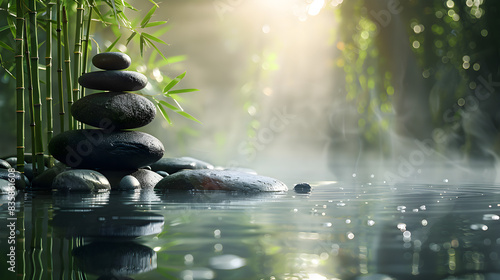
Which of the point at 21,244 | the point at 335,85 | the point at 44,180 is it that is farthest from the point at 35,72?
the point at 335,85

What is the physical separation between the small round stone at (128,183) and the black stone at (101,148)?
216 mm

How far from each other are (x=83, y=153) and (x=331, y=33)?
502cm

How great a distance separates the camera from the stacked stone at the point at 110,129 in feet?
12.5

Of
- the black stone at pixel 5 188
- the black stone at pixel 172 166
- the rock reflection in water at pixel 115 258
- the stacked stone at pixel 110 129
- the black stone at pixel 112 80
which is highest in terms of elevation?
the black stone at pixel 112 80

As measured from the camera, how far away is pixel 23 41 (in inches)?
146

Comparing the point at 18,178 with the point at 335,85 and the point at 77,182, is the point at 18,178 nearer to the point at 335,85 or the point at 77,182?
the point at 77,182

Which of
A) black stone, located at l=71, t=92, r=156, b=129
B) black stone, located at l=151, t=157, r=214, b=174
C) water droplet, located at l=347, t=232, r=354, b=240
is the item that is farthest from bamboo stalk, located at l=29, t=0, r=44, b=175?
water droplet, located at l=347, t=232, r=354, b=240

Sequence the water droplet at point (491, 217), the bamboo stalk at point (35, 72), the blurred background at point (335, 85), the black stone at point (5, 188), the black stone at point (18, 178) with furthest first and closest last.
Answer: the blurred background at point (335, 85)
the bamboo stalk at point (35, 72)
the black stone at point (18, 178)
the black stone at point (5, 188)
the water droplet at point (491, 217)

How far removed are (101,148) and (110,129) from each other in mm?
202

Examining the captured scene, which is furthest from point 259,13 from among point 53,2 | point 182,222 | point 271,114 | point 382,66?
point 182,222

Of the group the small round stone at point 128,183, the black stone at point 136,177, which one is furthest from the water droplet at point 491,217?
the black stone at point 136,177

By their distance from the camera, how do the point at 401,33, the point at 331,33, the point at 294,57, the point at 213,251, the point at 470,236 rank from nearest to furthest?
1. the point at 213,251
2. the point at 470,236
3. the point at 401,33
4. the point at 331,33
5. the point at 294,57

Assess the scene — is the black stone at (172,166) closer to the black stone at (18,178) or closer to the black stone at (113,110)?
the black stone at (113,110)

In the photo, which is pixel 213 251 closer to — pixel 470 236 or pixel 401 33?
pixel 470 236
